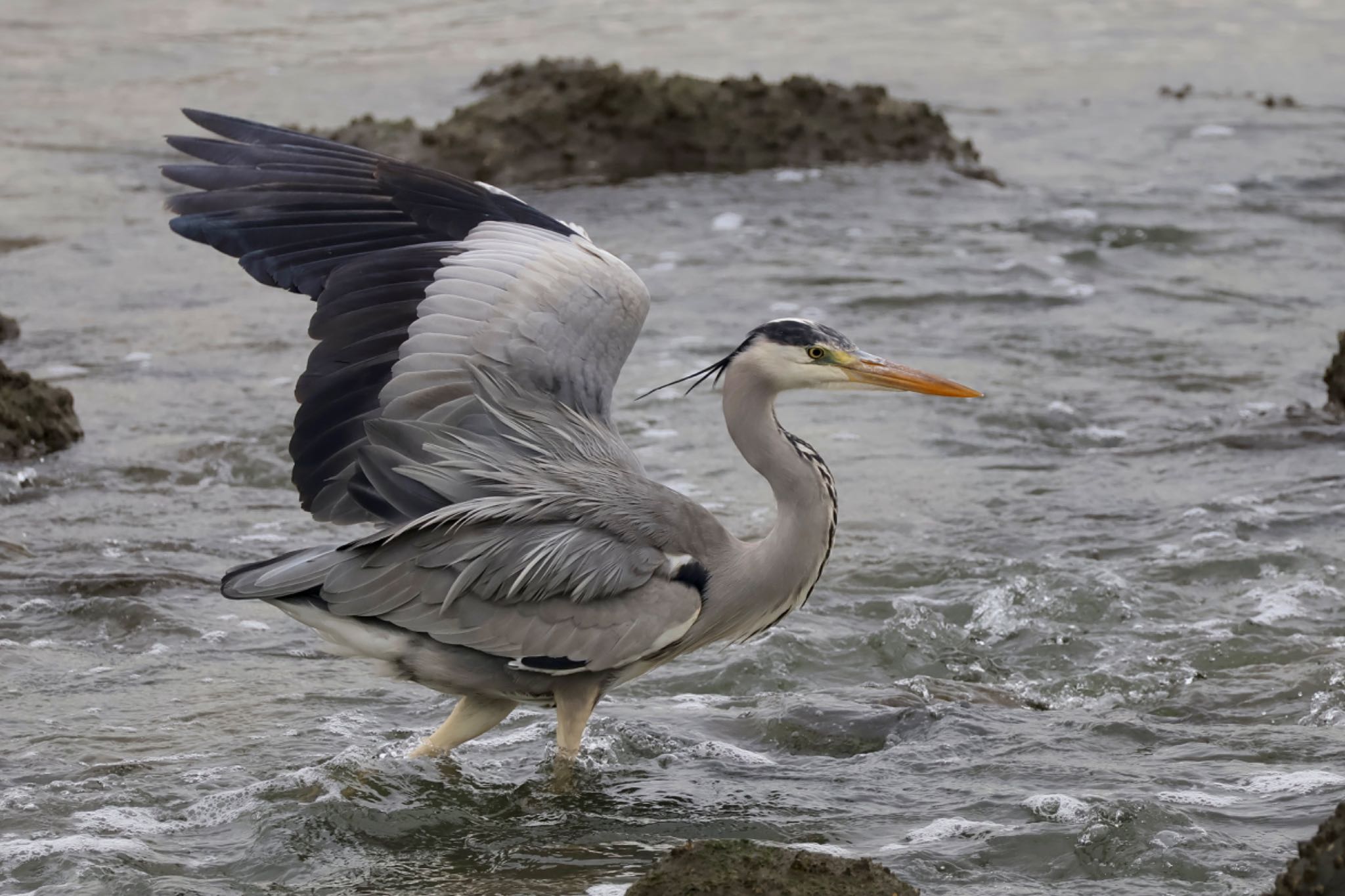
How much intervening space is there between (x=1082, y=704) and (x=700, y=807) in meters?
1.43

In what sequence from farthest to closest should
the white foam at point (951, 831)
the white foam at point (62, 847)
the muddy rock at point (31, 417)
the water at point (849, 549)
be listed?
the muddy rock at point (31, 417), the water at point (849, 549), the white foam at point (951, 831), the white foam at point (62, 847)

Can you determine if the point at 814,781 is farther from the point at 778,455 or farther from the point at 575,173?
the point at 575,173

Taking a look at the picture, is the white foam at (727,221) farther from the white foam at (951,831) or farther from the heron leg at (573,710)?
the white foam at (951,831)

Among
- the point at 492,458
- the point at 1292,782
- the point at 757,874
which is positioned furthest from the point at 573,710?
the point at 1292,782

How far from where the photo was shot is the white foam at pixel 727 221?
35.6 ft

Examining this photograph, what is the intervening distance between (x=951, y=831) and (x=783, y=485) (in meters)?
Result: 1.09

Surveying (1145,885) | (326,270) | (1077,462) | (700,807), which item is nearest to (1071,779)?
(1145,885)

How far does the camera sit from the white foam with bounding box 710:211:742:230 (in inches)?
427

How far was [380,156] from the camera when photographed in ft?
17.6

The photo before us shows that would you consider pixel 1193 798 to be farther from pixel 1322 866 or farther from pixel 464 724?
pixel 464 724

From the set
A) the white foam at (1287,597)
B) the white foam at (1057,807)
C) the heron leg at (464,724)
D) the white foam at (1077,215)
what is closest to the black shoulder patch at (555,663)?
the heron leg at (464,724)

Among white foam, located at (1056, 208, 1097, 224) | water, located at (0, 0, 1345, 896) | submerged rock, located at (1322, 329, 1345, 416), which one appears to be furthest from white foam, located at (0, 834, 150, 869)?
white foam, located at (1056, 208, 1097, 224)

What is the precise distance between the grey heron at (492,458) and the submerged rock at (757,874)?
1177 millimetres

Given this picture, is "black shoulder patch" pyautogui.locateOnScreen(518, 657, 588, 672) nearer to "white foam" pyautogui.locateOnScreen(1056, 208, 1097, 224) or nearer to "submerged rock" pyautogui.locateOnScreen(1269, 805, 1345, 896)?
"submerged rock" pyautogui.locateOnScreen(1269, 805, 1345, 896)
